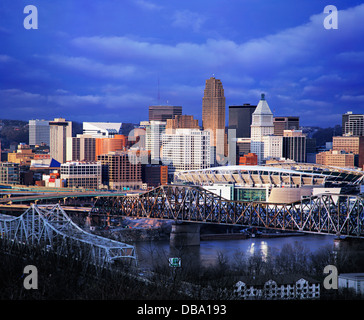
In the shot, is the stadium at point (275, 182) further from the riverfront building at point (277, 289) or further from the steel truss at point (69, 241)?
the riverfront building at point (277, 289)

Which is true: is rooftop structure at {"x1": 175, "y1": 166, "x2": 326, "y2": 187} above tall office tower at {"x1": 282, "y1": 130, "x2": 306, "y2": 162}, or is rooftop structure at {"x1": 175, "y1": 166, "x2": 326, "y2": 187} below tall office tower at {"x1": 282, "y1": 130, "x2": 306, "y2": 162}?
below

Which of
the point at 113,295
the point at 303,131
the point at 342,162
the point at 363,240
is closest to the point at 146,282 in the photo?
the point at 113,295

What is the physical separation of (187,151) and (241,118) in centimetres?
1280

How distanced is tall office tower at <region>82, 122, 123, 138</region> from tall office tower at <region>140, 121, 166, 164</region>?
4.92 ft

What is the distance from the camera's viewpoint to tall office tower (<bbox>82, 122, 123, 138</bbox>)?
30.5 m

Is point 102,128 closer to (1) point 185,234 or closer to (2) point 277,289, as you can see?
(1) point 185,234

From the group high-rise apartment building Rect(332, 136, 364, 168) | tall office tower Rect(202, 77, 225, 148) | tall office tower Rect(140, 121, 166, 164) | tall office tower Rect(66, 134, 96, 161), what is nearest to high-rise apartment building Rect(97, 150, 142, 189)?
tall office tower Rect(140, 121, 166, 164)

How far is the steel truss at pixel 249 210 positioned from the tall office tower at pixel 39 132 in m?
15.8

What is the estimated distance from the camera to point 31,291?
19.2 ft

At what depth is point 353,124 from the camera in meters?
32.4

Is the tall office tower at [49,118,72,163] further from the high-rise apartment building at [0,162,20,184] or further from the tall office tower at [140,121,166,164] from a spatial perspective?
the high-rise apartment building at [0,162,20,184]

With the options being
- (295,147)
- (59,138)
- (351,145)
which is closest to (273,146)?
(295,147)

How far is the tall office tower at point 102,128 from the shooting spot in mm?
30456
